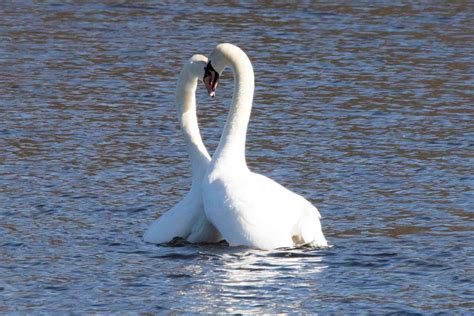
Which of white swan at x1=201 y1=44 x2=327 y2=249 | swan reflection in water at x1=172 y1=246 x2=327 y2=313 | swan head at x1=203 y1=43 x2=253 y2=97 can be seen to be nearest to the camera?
swan reflection in water at x1=172 y1=246 x2=327 y2=313

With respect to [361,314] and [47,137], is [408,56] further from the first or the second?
[361,314]

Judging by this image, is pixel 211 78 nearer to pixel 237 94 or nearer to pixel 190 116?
pixel 237 94

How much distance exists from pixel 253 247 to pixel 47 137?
4481mm

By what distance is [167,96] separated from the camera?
1623 cm

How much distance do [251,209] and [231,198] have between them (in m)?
0.19

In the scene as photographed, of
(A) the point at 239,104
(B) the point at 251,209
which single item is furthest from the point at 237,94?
(B) the point at 251,209

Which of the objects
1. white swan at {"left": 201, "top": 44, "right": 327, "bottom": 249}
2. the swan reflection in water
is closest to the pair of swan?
white swan at {"left": 201, "top": 44, "right": 327, "bottom": 249}

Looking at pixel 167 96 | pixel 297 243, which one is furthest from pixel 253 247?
pixel 167 96

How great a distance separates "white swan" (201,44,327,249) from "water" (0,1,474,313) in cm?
14

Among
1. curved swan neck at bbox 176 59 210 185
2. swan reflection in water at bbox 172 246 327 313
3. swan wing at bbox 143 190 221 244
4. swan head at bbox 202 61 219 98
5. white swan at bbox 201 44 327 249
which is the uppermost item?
swan head at bbox 202 61 219 98

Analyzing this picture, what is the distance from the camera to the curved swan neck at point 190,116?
11.4 meters

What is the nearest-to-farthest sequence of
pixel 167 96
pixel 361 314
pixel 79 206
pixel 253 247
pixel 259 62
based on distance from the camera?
pixel 361 314, pixel 253 247, pixel 79 206, pixel 167 96, pixel 259 62

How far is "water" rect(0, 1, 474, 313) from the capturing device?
9.63 metres

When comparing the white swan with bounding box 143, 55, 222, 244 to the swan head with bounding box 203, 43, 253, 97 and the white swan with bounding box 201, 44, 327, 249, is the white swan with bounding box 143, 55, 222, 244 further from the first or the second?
the swan head with bounding box 203, 43, 253, 97
